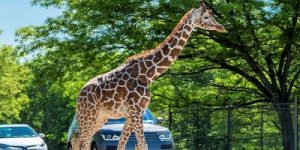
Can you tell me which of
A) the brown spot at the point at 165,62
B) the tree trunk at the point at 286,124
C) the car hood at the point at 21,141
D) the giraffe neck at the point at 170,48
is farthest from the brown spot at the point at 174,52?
the car hood at the point at 21,141

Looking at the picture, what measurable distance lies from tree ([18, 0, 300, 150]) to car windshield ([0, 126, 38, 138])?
200 centimetres

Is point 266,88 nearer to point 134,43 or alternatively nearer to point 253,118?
point 253,118

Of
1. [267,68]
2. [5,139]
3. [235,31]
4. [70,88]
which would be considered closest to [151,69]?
[235,31]

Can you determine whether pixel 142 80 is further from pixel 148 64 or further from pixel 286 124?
pixel 286 124

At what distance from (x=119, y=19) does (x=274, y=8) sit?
179 inches

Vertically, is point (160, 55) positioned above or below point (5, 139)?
above

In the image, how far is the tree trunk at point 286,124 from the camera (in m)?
19.2

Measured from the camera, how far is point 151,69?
35.8 feet

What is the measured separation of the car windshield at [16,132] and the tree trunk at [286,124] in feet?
26.3

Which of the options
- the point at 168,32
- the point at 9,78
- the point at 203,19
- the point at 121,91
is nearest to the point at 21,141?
the point at 168,32

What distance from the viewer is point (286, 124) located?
19781 millimetres

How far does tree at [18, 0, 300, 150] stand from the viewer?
63.3 ft

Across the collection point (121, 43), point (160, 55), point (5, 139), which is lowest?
point (5, 139)

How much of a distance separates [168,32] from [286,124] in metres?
4.26
